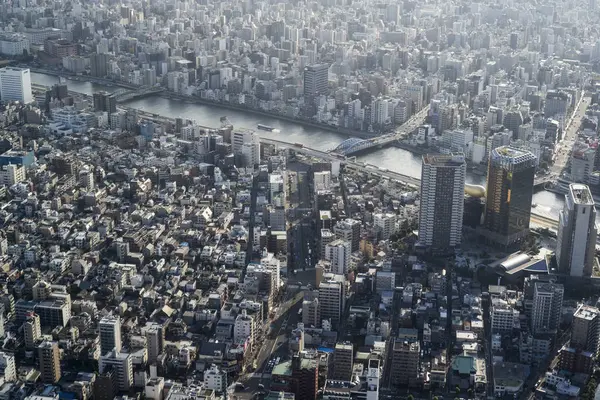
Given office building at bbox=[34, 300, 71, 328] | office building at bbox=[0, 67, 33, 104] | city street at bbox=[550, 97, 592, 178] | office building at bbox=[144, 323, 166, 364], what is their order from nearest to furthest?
office building at bbox=[144, 323, 166, 364], office building at bbox=[34, 300, 71, 328], city street at bbox=[550, 97, 592, 178], office building at bbox=[0, 67, 33, 104]

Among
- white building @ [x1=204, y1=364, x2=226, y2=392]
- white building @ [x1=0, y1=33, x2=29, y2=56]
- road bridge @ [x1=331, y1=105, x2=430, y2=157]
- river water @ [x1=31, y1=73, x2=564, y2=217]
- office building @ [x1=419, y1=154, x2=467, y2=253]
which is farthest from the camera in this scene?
white building @ [x1=0, y1=33, x2=29, y2=56]

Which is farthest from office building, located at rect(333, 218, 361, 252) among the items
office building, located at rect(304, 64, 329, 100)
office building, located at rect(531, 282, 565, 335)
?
office building, located at rect(304, 64, 329, 100)

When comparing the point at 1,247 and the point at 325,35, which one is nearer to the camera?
the point at 1,247

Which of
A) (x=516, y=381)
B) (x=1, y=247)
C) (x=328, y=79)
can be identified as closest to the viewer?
(x=516, y=381)

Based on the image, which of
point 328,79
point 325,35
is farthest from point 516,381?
point 325,35

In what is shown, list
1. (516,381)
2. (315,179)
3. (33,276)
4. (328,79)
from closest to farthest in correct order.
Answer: (516,381) < (33,276) < (315,179) < (328,79)

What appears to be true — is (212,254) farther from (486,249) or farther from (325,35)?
(325,35)

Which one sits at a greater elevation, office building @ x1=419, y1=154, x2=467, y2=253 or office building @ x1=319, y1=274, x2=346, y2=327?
office building @ x1=419, y1=154, x2=467, y2=253

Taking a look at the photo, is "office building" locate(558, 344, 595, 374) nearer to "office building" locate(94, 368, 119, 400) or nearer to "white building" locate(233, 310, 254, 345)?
"white building" locate(233, 310, 254, 345)
